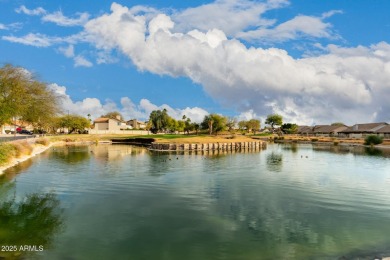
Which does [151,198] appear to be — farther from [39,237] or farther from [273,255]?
[273,255]

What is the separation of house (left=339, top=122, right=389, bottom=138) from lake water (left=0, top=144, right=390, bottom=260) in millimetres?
138036

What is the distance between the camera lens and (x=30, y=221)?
65.0 ft

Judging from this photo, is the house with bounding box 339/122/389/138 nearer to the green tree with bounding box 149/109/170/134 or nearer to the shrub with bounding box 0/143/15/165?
the green tree with bounding box 149/109/170/134

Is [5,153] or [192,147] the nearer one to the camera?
[5,153]

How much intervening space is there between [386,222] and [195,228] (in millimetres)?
12394

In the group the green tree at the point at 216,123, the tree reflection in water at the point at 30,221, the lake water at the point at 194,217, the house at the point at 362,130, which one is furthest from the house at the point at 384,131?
the tree reflection in water at the point at 30,221

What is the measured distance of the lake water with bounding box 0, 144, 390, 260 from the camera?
15391 millimetres

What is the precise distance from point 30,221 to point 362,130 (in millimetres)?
175520

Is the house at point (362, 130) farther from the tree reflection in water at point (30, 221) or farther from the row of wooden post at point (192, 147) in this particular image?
the tree reflection in water at point (30, 221)

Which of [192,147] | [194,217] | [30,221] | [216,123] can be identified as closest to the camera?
[30,221]

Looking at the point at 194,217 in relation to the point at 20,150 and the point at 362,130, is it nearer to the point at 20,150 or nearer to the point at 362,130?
the point at 20,150

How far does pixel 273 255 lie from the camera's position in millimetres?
14711

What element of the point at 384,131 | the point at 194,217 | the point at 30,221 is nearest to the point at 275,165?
the point at 194,217

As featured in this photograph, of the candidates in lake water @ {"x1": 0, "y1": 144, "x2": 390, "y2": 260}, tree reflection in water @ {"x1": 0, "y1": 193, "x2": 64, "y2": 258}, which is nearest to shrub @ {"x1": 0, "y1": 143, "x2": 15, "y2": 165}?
lake water @ {"x1": 0, "y1": 144, "x2": 390, "y2": 260}
